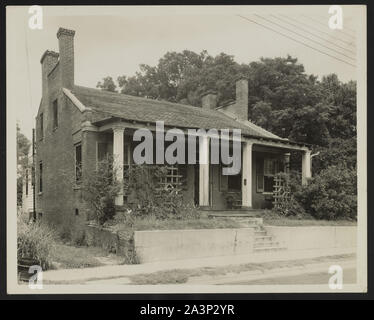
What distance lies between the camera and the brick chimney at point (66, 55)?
15.7 meters

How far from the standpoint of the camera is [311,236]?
13922mm

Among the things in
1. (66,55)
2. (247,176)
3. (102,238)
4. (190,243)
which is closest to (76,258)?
(102,238)

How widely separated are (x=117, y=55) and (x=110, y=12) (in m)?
4.00

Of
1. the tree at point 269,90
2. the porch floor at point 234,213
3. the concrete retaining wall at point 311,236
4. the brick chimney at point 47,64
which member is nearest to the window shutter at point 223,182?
the porch floor at point 234,213

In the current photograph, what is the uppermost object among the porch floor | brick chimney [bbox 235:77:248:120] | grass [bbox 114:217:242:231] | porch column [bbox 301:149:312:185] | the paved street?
brick chimney [bbox 235:77:248:120]

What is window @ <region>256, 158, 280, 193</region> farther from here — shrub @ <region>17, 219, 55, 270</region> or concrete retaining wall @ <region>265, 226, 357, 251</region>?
shrub @ <region>17, 219, 55, 270</region>

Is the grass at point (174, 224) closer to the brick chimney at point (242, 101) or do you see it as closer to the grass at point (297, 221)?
the grass at point (297, 221)

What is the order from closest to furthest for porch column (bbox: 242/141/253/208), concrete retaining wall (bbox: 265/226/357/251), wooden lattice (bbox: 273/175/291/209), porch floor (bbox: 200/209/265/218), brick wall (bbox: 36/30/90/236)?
1. concrete retaining wall (bbox: 265/226/357/251)
2. porch floor (bbox: 200/209/265/218)
3. brick wall (bbox: 36/30/90/236)
4. wooden lattice (bbox: 273/175/291/209)
5. porch column (bbox: 242/141/253/208)

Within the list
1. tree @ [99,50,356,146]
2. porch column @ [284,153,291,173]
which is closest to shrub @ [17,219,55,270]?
tree @ [99,50,356,146]

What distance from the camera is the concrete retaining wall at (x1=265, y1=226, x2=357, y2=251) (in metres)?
13.6

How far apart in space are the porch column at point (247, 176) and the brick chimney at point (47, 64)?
8.86 meters

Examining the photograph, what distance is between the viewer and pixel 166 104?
62.5ft

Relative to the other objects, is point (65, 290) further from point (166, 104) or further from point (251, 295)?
point (166, 104)

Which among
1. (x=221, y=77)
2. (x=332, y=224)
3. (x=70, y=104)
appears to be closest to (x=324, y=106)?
(x=221, y=77)
